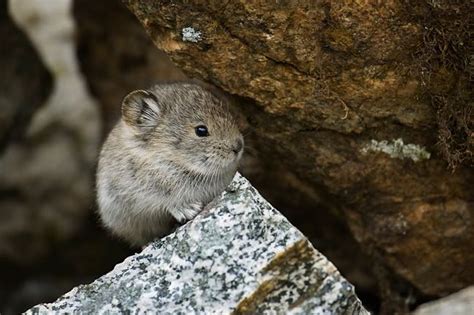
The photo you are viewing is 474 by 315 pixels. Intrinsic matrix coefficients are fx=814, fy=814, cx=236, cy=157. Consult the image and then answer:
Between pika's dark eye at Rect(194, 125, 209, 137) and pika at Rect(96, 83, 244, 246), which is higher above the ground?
pika's dark eye at Rect(194, 125, 209, 137)

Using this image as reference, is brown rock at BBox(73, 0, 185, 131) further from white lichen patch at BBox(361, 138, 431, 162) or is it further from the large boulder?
white lichen patch at BBox(361, 138, 431, 162)

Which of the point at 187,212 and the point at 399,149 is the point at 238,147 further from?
the point at 399,149

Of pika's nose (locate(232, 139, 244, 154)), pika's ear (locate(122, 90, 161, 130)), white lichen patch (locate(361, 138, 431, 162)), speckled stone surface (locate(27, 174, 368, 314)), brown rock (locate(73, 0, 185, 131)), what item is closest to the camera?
speckled stone surface (locate(27, 174, 368, 314))

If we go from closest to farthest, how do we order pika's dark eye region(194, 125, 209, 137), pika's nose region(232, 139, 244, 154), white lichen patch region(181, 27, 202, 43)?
1. white lichen patch region(181, 27, 202, 43)
2. pika's nose region(232, 139, 244, 154)
3. pika's dark eye region(194, 125, 209, 137)

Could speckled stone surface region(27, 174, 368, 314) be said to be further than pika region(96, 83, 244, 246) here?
No

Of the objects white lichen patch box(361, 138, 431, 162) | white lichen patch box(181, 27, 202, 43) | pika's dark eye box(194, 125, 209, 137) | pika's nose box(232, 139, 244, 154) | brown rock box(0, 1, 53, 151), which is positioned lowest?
brown rock box(0, 1, 53, 151)

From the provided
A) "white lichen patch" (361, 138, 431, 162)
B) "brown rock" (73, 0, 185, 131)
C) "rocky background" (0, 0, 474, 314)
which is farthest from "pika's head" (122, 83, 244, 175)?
"brown rock" (73, 0, 185, 131)
